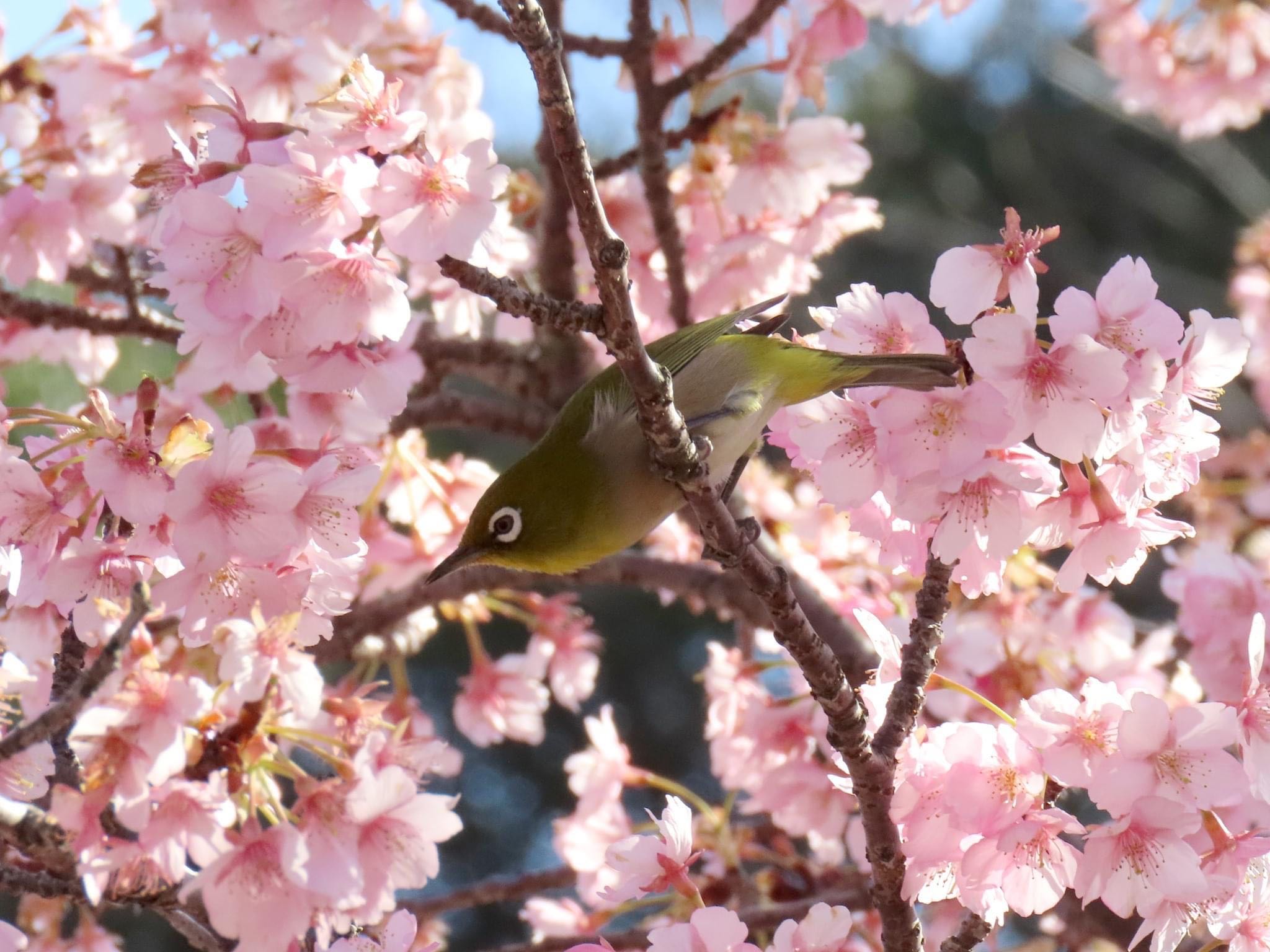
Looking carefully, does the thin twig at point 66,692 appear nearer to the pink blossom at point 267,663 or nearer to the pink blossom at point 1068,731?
the pink blossom at point 267,663

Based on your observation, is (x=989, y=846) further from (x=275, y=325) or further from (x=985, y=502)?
(x=275, y=325)

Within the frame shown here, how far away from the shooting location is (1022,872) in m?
1.54

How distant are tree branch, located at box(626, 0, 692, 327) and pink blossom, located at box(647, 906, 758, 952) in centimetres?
179

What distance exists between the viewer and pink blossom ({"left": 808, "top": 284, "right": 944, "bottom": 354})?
1.58 metres

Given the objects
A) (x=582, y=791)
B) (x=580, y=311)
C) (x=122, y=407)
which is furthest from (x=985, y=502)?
(x=582, y=791)

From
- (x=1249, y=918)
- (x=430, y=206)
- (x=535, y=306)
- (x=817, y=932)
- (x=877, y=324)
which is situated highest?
(x=430, y=206)

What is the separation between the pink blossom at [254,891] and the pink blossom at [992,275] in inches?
39.9

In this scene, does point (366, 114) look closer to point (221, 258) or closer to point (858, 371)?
point (221, 258)

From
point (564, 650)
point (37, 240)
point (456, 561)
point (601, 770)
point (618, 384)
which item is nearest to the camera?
point (456, 561)

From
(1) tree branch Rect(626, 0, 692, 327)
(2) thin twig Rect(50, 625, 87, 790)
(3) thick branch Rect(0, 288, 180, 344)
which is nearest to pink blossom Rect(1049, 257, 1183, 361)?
(2) thin twig Rect(50, 625, 87, 790)

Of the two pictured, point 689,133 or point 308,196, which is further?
point 689,133

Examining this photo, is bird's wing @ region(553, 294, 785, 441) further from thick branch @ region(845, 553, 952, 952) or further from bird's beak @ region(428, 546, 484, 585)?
thick branch @ region(845, 553, 952, 952)

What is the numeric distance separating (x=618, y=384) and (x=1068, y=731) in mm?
1001

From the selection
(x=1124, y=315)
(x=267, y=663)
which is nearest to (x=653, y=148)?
(x=1124, y=315)
